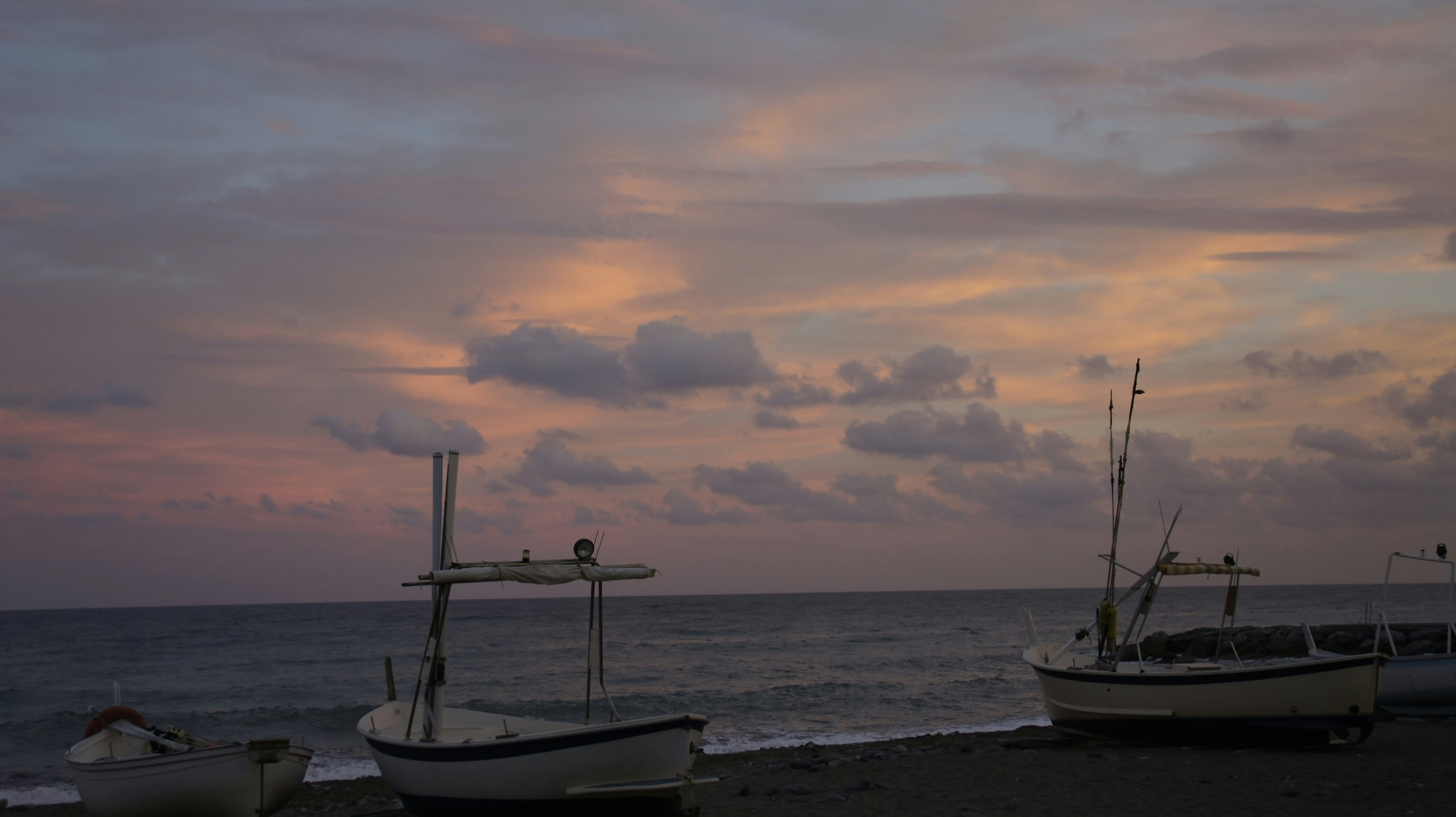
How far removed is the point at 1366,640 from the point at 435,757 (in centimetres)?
3092

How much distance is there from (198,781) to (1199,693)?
15.8m

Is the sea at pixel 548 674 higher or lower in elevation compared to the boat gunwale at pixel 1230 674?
lower

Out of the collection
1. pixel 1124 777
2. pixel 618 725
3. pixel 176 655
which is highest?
pixel 618 725

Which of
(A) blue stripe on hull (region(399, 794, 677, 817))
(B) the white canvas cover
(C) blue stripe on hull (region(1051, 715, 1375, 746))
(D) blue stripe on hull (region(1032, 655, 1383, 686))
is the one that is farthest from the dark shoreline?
(B) the white canvas cover

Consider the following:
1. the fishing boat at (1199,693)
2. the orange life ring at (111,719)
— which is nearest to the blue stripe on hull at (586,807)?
the orange life ring at (111,719)

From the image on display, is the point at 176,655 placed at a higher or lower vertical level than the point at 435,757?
lower

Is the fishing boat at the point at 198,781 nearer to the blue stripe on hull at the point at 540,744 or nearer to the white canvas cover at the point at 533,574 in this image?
the blue stripe on hull at the point at 540,744

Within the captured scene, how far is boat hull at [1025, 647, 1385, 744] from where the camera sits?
1633 cm

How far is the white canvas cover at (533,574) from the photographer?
507 inches

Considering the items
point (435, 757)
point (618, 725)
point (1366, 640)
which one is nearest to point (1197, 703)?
point (618, 725)

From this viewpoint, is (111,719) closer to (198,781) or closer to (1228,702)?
(198,781)

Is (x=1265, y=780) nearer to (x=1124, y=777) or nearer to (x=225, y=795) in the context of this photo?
(x=1124, y=777)

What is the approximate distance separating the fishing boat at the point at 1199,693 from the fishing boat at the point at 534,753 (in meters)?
8.71

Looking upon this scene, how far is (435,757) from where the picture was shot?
41.9ft
